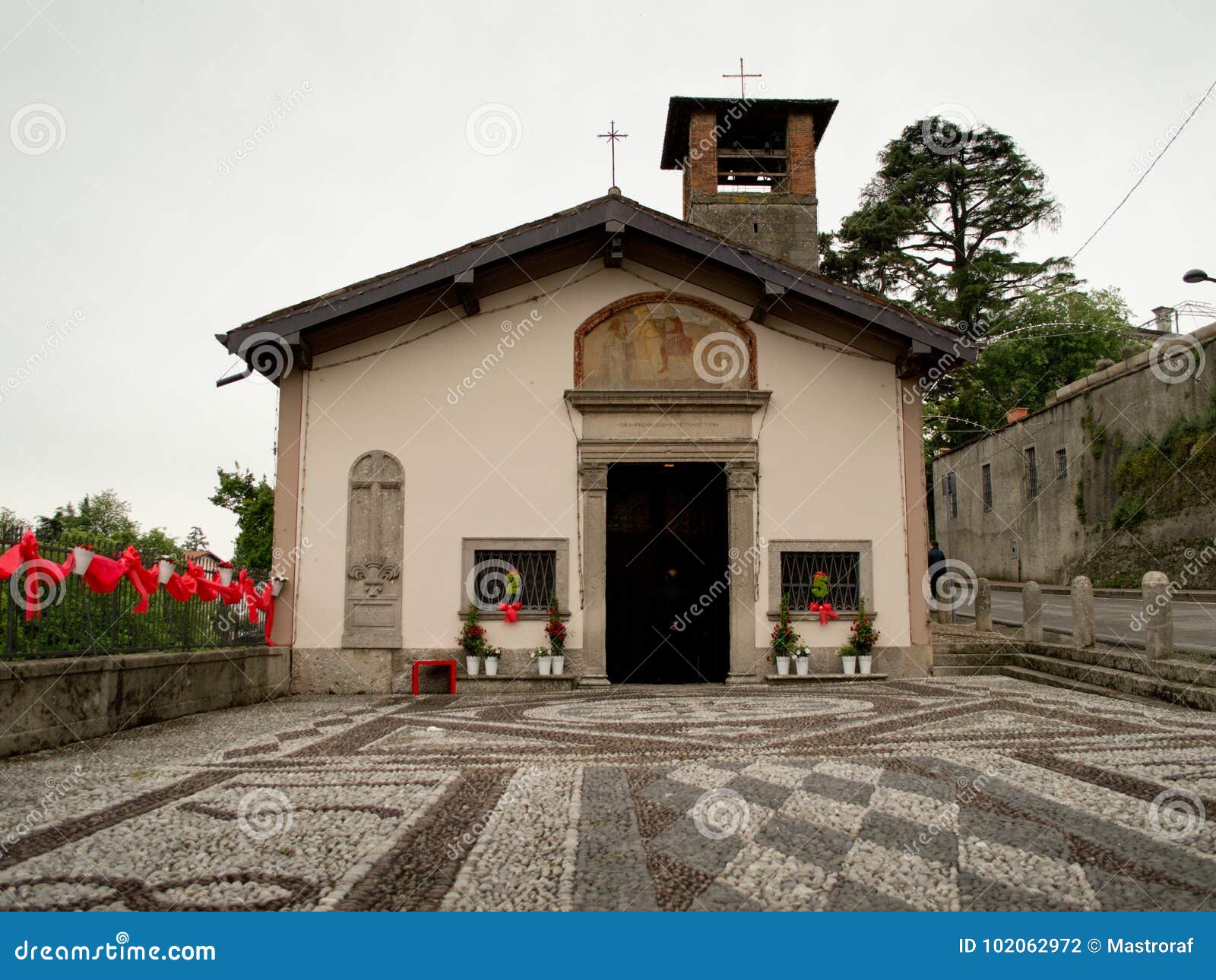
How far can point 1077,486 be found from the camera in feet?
89.7

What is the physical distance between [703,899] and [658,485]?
10010 mm

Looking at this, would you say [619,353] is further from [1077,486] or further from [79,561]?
[1077,486]

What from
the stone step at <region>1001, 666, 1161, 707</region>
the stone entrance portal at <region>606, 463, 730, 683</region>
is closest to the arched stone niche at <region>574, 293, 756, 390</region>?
the stone entrance portal at <region>606, 463, 730, 683</region>

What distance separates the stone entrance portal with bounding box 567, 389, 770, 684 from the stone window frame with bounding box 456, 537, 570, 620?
9.1 inches

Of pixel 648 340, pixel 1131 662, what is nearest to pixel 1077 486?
pixel 1131 662

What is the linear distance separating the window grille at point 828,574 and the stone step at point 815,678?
85cm

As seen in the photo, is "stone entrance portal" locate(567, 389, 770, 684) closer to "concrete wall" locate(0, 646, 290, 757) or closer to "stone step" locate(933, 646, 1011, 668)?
"stone step" locate(933, 646, 1011, 668)

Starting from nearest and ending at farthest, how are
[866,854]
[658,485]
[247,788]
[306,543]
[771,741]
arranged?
[866,854] → [247,788] → [771,741] → [306,543] → [658,485]

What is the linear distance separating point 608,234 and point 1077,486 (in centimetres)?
2151

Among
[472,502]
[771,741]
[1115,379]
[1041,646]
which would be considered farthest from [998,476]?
[771,741]

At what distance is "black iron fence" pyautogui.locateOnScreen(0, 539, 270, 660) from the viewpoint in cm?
673

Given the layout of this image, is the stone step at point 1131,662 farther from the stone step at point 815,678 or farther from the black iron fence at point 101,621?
the black iron fence at point 101,621

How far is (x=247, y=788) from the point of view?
5.24 metres

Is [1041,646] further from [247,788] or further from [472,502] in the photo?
[247,788]
